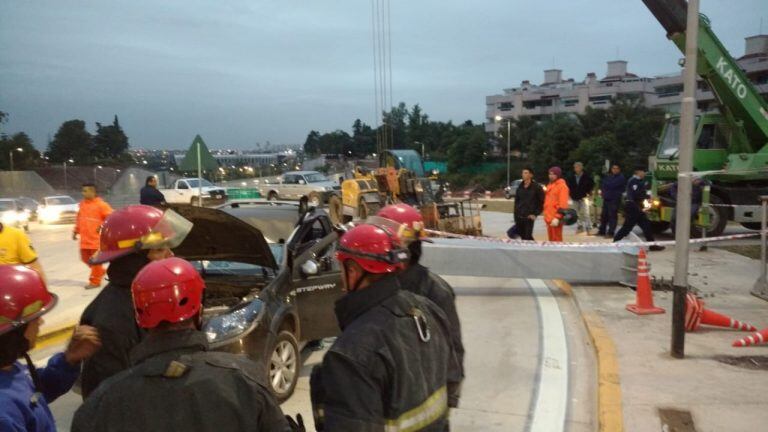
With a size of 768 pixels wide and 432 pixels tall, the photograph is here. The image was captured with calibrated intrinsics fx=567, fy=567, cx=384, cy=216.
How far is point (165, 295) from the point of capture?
5.99ft

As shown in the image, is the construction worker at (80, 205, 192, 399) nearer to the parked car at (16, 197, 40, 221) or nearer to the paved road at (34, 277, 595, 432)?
the paved road at (34, 277, 595, 432)

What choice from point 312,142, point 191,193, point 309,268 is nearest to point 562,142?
point 191,193

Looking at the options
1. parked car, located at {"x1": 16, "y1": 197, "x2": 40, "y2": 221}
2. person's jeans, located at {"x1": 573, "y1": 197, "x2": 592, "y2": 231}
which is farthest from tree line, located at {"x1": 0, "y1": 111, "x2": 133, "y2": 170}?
person's jeans, located at {"x1": 573, "y1": 197, "x2": 592, "y2": 231}

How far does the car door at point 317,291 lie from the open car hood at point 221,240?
0.31m

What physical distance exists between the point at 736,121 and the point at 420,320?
14.0 meters

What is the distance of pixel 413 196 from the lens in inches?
663

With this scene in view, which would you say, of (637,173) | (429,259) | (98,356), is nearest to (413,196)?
(637,173)

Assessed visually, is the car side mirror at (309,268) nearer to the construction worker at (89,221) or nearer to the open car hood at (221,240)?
the open car hood at (221,240)

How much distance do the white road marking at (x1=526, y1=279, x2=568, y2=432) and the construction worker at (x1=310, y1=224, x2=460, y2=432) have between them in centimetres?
255

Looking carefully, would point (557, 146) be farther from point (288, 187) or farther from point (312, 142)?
point (312, 142)

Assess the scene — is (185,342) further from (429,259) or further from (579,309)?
(429,259)

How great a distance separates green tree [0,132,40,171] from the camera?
52.4 m

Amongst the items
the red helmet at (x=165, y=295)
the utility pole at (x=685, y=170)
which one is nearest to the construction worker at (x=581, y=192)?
the utility pole at (x=685, y=170)

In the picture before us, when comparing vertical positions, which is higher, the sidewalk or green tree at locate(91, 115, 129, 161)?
green tree at locate(91, 115, 129, 161)
